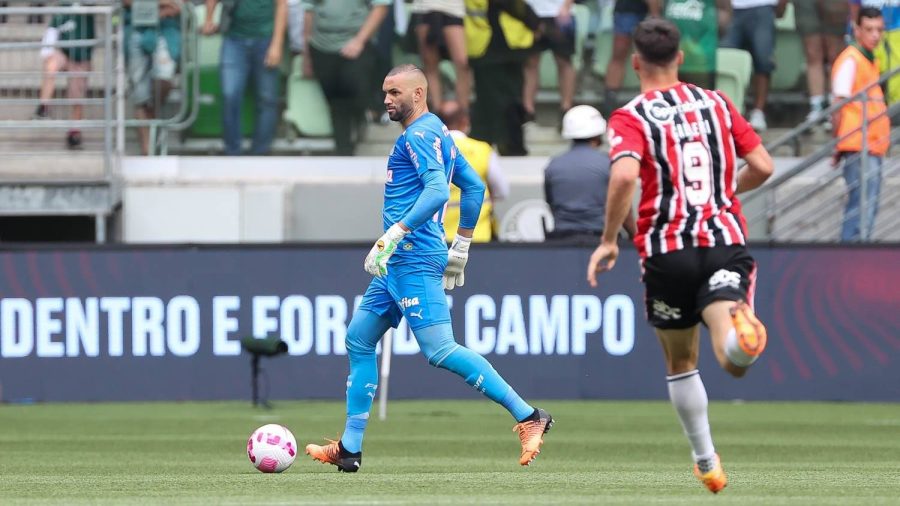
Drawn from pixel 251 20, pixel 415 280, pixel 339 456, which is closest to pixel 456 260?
pixel 415 280

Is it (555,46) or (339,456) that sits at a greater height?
(555,46)

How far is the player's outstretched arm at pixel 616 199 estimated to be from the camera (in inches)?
284

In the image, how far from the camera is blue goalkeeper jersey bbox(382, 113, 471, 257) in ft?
28.8

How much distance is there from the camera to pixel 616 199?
7.27 m

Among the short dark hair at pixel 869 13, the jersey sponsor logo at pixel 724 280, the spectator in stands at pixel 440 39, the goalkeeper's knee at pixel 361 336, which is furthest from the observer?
the spectator in stands at pixel 440 39

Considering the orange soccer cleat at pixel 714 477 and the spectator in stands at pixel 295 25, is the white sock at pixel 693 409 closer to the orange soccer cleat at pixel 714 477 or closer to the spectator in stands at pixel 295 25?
the orange soccer cleat at pixel 714 477

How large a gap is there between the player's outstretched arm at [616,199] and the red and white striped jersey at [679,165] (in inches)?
2.0

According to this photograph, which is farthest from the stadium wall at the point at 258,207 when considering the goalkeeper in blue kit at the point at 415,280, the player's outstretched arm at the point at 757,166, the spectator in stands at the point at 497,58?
the player's outstretched arm at the point at 757,166

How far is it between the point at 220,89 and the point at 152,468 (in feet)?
27.5

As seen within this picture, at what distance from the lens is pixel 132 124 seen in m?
17.3

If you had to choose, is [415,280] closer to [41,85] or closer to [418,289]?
[418,289]

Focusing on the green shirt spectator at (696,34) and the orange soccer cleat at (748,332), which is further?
the green shirt spectator at (696,34)

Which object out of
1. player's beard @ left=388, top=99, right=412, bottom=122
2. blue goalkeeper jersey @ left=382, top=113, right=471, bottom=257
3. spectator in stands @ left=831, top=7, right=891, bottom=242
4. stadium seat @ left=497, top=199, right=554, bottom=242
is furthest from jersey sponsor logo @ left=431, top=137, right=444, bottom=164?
stadium seat @ left=497, top=199, right=554, bottom=242

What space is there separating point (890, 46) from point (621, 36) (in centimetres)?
263
